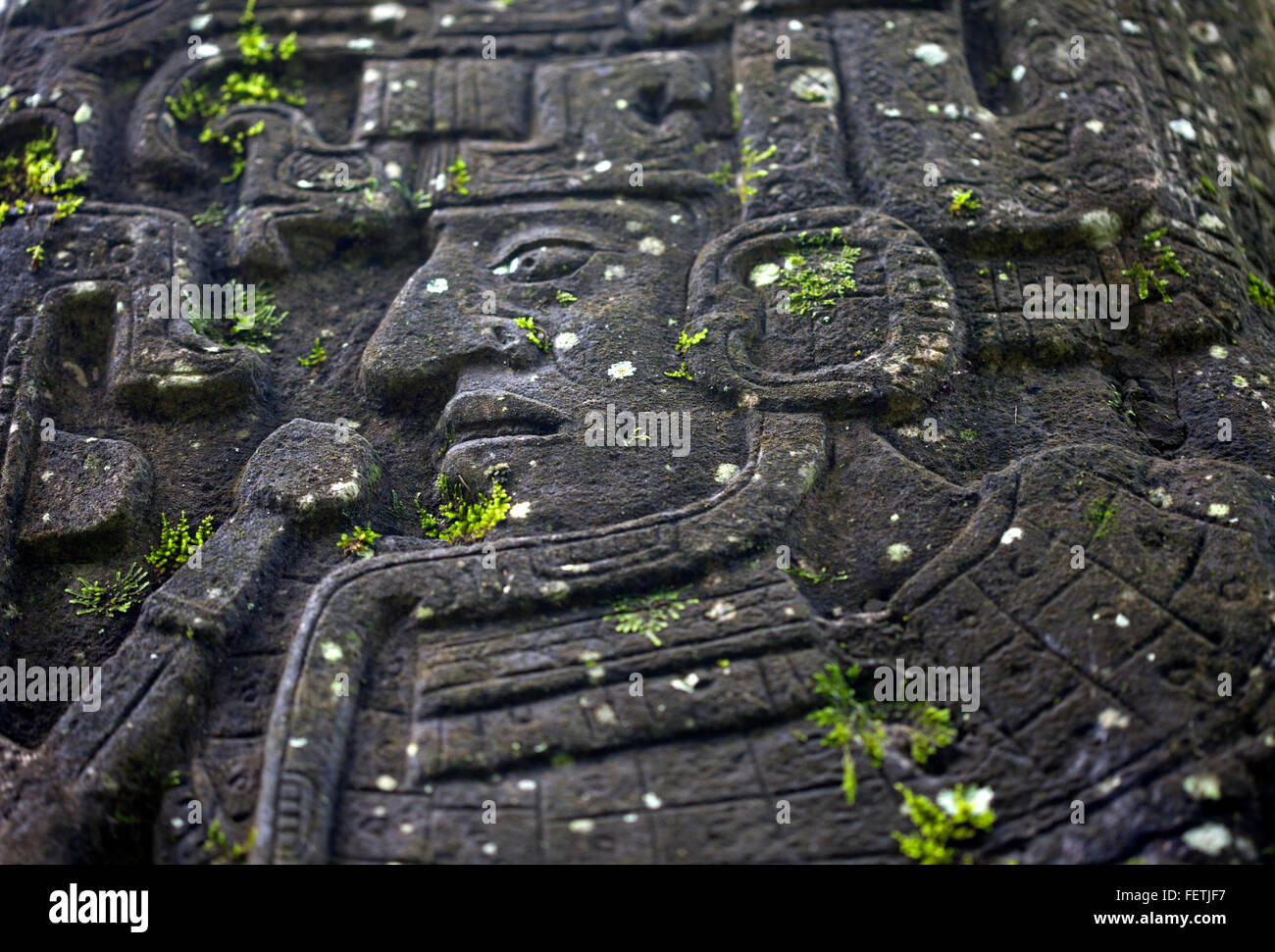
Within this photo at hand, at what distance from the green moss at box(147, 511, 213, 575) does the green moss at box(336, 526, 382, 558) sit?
1.54 feet

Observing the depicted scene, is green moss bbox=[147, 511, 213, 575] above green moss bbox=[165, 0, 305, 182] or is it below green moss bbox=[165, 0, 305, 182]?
below

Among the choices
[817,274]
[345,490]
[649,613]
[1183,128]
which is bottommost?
[649,613]

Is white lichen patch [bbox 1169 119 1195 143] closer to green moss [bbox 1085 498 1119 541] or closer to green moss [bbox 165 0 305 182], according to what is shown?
green moss [bbox 1085 498 1119 541]

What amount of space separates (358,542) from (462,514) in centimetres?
33

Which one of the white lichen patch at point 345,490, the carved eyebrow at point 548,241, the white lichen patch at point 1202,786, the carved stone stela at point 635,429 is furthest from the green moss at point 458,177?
the white lichen patch at point 1202,786

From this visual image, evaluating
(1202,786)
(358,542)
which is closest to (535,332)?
(358,542)

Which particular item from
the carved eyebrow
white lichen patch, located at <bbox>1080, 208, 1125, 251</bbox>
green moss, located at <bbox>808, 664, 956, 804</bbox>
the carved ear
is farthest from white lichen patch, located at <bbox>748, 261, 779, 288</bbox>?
green moss, located at <bbox>808, 664, 956, 804</bbox>

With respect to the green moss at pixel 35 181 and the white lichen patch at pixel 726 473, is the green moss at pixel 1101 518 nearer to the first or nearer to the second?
the white lichen patch at pixel 726 473

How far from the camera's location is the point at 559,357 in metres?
3.59

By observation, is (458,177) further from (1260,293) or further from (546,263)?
(1260,293)

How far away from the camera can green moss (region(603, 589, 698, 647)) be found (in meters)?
2.80

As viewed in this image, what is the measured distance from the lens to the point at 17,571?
3.27 m

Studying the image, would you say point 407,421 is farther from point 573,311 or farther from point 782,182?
point 782,182

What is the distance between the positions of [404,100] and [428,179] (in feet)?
1.58
